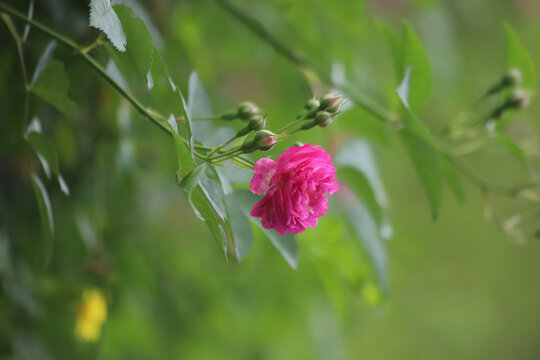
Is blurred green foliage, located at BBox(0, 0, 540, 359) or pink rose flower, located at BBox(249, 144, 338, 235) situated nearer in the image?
pink rose flower, located at BBox(249, 144, 338, 235)

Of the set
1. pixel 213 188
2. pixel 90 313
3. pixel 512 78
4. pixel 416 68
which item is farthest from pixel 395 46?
pixel 90 313

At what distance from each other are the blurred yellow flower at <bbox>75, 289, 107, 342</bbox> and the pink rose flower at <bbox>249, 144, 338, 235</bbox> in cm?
45

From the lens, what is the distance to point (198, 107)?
40 centimetres

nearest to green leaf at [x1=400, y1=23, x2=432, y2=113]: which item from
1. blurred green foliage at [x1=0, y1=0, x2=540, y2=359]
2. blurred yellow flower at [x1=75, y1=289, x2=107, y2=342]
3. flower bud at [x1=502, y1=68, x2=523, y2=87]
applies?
blurred green foliage at [x1=0, y1=0, x2=540, y2=359]

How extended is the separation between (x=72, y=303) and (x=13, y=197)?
0.55ft

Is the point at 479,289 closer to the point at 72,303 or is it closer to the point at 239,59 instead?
the point at 239,59

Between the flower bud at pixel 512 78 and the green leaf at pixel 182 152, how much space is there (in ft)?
1.23

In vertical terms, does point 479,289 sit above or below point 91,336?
above

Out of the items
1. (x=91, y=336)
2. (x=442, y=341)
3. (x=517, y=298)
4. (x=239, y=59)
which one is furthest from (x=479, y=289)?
(x=91, y=336)

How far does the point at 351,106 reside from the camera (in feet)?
1.78

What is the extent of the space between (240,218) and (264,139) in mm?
80

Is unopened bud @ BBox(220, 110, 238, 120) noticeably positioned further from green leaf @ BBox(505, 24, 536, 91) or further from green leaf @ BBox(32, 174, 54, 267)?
green leaf @ BBox(505, 24, 536, 91)

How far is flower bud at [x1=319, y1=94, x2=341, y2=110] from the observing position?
0.30 meters

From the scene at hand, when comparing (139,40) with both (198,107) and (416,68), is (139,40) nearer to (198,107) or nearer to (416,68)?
(198,107)
